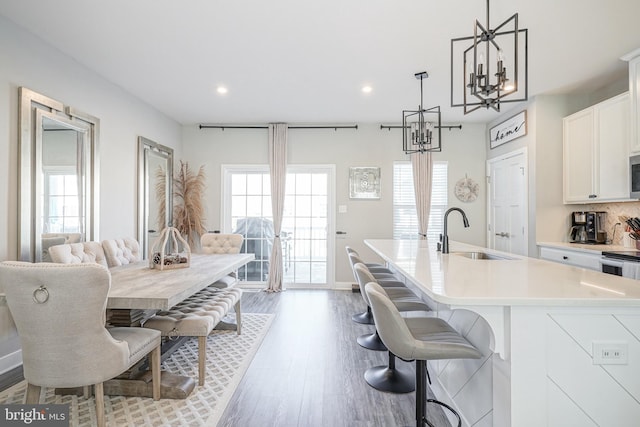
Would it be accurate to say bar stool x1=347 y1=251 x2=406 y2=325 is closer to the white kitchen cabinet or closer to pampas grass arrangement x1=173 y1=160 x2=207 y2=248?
the white kitchen cabinet

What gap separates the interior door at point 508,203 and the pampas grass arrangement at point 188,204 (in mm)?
4683

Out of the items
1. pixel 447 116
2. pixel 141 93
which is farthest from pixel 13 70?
pixel 447 116

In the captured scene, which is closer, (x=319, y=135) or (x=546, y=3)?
(x=546, y=3)

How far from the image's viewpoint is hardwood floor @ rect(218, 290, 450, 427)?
2057mm

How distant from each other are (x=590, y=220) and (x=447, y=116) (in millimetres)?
2356

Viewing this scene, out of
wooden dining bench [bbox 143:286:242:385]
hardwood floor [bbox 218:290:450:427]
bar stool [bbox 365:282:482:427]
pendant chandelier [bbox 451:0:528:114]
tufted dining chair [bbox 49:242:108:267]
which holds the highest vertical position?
pendant chandelier [bbox 451:0:528:114]

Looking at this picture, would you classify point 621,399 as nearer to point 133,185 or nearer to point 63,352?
point 63,352

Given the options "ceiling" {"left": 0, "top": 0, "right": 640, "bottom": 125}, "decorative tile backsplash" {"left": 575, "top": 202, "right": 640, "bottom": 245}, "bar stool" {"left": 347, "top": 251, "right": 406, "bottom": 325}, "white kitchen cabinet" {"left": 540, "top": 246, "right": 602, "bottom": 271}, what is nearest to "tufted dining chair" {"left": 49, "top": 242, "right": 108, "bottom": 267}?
"ceiling" {"left": 0, "top": 0, "right": 640, "bottom": 125}

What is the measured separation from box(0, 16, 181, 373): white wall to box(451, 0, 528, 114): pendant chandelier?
324 centimetres

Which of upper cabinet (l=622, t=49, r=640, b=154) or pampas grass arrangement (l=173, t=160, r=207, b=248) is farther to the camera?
pampas grass arrangement (l=173, t=160, r=207, b=248)

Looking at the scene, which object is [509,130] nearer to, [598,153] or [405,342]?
[598,153]

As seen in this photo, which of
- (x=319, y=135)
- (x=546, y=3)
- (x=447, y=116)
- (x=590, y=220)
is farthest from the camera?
(x=319, y=135)

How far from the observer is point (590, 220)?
4051mm

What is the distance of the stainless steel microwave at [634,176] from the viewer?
10.5ft
